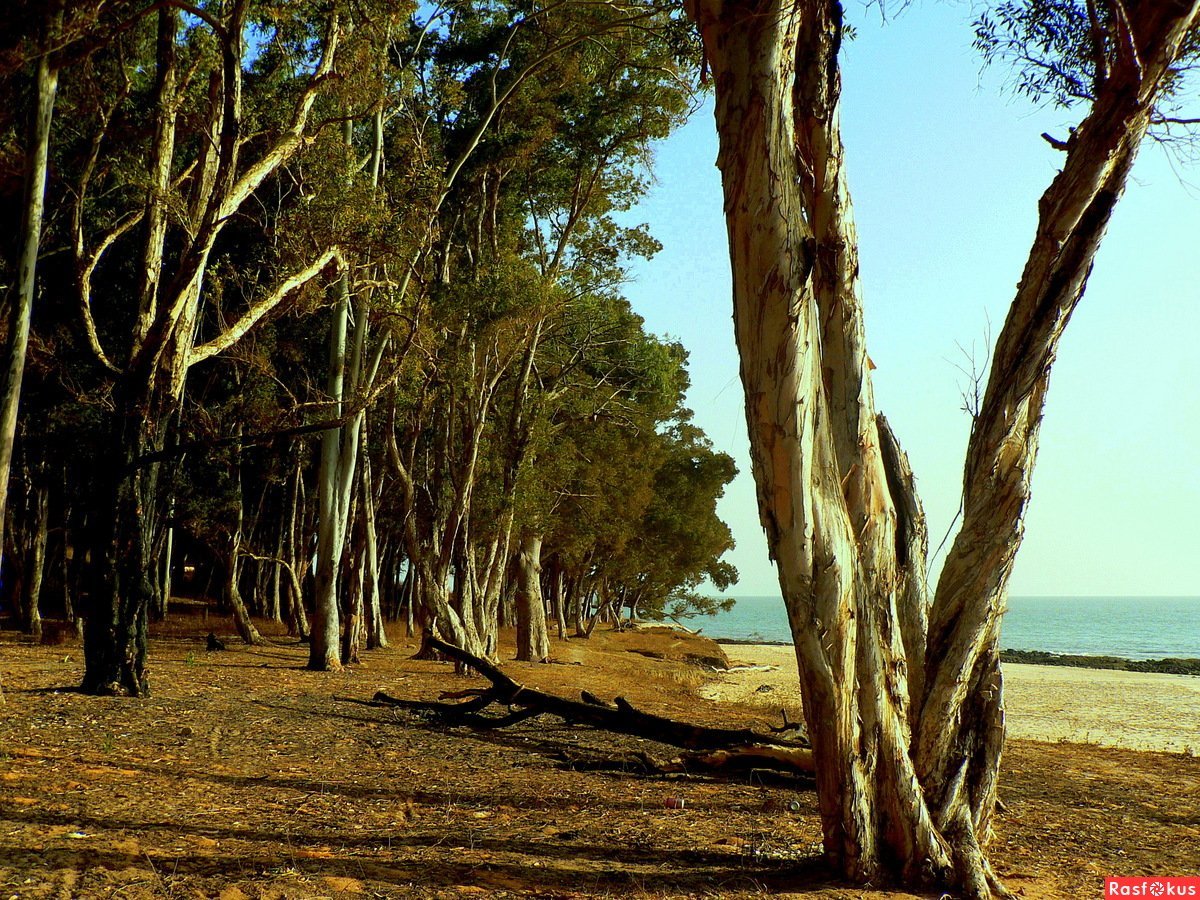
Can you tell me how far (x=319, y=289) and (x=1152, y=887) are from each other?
486 inches

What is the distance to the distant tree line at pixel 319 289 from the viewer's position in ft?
31.2

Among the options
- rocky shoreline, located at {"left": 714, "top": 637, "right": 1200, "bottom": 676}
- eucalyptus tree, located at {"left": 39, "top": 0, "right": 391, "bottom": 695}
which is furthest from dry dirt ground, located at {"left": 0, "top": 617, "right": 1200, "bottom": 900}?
rocky shoreline, located at {"left": 714, "top": 637, "right": 1200, "bottom": 676}

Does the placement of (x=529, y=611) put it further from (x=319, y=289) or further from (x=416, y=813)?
(x=416, y=813)

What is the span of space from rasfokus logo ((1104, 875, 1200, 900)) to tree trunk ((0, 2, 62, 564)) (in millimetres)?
7971

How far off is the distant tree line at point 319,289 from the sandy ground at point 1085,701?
6.57m

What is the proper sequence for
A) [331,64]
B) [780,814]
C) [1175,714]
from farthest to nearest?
1. [1175,714]
2. [331,64]
3. [780,814]

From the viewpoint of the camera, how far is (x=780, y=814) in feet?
20.7

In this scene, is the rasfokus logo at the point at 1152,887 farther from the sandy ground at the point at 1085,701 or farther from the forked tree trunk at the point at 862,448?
the sandy ground at the point at 1085,701

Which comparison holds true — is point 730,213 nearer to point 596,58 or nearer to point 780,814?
point 780,814

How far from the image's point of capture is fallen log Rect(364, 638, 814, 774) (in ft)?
24.3

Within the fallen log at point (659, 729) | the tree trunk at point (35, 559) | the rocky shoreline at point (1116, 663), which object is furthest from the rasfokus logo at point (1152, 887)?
the rocky shoreline at point (1116, 663)

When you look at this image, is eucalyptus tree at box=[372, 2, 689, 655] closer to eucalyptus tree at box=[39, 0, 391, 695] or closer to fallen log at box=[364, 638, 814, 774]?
eucalyptus tree at box=[39, 0, 391, 695]

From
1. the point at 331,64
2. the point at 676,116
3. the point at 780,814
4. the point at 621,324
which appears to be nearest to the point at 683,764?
the point at 780,814

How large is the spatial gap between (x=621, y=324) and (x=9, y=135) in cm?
1585
